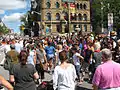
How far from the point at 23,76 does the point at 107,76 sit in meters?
1.97

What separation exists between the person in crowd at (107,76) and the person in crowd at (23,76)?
5.45 feet

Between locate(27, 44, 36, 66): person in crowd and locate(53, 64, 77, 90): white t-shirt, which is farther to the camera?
locate(27, 44, 36, 66): person in crowd

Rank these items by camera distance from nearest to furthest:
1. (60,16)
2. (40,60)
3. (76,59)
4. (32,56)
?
1. (76,59)
2. (32,56)
3. (40,60)
4. (60,16)

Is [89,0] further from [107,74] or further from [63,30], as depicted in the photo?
[107,74]

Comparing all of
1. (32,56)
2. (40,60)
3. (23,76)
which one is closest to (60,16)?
(40,60)

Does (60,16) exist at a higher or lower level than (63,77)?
lower

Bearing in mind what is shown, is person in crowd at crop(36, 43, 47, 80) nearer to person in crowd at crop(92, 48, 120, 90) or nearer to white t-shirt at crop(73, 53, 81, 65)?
white t-shirt at crop(73, 53, 81, 65)

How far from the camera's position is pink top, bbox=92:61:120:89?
23.0 ft

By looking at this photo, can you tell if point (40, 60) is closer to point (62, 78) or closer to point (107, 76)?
point (62, 78)

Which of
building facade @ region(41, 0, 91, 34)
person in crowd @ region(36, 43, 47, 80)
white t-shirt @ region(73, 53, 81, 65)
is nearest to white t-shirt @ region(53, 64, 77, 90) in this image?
white t-shirt @ region(73, 53, 81, 65)

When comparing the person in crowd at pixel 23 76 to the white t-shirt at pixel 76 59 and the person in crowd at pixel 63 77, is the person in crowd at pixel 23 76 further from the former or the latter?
the white t-shirt at pixel 76 59

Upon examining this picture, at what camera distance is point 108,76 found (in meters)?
7.00

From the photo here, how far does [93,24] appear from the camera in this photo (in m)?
118

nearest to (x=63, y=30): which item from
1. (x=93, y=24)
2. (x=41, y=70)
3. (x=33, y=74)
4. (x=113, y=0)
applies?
(x=93, y=24)
